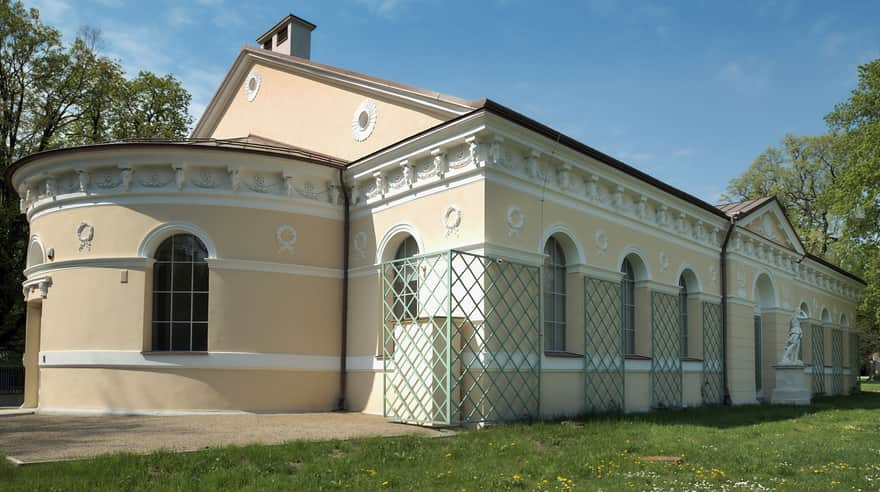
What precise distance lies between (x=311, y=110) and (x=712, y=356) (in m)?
12.2

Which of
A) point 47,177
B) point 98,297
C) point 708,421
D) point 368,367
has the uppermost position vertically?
point 47,177

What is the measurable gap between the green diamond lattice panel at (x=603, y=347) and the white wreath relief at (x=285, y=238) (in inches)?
232

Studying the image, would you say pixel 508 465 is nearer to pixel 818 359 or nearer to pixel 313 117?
pixel 313 117

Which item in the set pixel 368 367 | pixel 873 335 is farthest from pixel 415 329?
pixel 873 335

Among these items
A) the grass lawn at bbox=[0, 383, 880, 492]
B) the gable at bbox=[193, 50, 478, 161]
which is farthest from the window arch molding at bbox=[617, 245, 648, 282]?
the grass lawn at bbox=[0, 383, 880, 492]

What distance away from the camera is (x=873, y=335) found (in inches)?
1841

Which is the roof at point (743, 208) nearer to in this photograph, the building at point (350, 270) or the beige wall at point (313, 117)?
the building at point (350, 270)

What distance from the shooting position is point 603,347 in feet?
49.4

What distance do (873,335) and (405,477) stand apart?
4809 centimetres

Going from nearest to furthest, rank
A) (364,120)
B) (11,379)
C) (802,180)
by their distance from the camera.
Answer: (364,120) < (11,379) < (802,180)

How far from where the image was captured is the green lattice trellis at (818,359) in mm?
26547

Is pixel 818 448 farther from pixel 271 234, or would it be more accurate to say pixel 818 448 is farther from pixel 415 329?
pixel 271 234

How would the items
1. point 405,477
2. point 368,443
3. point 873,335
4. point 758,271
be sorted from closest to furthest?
1. point 405,477
2. point 368,443
3. point 758,271
4. point 873,335

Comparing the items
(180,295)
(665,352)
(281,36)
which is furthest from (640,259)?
(281,36)
